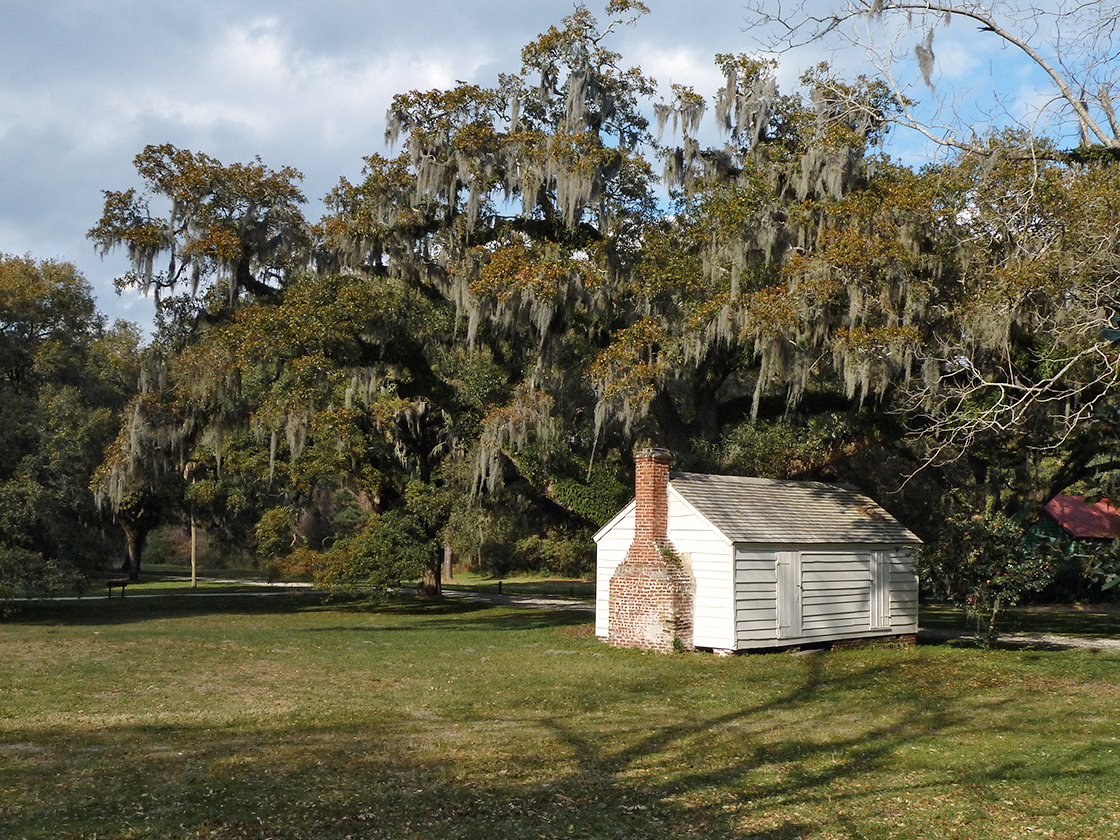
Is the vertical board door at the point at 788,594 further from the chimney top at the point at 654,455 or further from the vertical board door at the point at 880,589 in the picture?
the chimney top at the point at 654,455

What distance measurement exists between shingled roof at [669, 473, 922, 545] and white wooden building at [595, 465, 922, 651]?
3 cm

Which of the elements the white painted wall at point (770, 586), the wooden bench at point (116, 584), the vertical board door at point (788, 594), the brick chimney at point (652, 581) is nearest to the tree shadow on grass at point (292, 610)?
the wooden bench at point (116, 584)

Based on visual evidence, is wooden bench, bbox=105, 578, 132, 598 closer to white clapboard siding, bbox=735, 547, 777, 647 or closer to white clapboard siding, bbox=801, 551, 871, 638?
white clapboard siding, bbox=735, 547, 777, 647

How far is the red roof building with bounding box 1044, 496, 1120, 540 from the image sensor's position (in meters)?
37.1

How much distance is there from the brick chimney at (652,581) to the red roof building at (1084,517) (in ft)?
80.4

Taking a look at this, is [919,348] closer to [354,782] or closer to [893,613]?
[893,613]

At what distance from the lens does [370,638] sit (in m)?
20.3

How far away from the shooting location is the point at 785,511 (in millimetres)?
18516

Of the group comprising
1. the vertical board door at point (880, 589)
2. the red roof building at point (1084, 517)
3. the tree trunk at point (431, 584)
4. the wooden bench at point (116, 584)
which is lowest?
the wooden bench at point (116, 584)

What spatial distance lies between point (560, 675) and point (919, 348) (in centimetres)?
894

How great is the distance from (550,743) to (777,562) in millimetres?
8557

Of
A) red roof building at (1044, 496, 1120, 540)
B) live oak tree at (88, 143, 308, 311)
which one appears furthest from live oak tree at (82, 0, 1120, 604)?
red roof building at (1044, 496, 1120, 540)

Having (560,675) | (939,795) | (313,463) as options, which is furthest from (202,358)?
(939,795)

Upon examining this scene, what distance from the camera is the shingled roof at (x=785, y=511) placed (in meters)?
17.4
